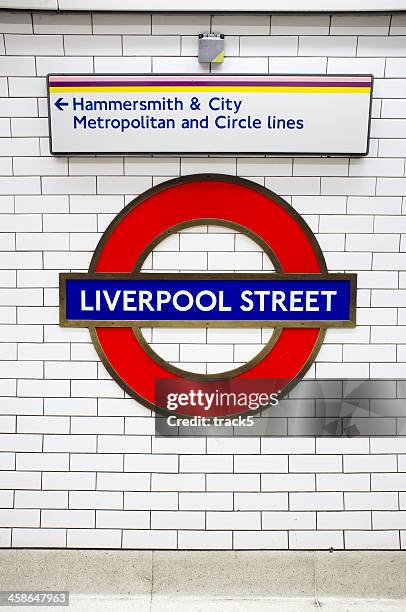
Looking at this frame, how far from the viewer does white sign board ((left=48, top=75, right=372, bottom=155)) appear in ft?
8.66

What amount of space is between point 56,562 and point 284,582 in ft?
3.73

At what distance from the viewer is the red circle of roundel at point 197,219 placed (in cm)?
278

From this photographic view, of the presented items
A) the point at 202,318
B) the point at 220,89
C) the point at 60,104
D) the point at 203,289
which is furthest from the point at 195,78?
the point at 202,318

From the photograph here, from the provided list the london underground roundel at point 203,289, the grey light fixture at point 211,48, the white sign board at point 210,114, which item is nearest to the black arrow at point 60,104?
the white sign board at point 210,114

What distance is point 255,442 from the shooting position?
2.88 meters

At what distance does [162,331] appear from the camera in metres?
2.84

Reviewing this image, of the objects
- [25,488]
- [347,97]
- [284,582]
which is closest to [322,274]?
[347,97]

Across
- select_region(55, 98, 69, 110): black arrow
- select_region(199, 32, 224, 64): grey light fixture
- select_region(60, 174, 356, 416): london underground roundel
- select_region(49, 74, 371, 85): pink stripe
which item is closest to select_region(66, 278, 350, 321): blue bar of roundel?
select_region(60, 174, 356, 416): london underground roundel

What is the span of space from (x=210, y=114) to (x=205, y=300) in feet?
2.84

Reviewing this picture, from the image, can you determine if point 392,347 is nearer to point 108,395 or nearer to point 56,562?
point 108,395

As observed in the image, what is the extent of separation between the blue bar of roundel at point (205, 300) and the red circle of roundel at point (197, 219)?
70 mm

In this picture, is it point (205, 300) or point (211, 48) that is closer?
point (211, 48)

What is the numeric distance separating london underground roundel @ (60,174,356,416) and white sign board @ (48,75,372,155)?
0.24 meters

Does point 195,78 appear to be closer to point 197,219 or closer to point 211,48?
point 211,48
